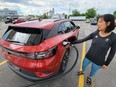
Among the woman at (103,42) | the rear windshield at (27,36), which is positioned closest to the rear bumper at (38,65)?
the rear windshield at (27,36)

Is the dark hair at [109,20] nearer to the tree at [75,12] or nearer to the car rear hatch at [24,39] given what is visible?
the car rear hatch at [24,39]

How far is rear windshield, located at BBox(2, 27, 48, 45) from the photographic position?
2.98m

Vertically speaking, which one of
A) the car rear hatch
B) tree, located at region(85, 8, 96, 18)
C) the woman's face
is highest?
the woman's face

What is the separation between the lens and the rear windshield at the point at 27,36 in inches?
117

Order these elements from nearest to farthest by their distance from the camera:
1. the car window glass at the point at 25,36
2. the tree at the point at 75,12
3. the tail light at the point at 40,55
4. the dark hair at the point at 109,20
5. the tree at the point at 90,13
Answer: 1. the dark hair at the point at 109,20
2. the tail light at the point at 40,55
3. the car window glass at the point at 25,36
4. the tree at the point at 90,13
5. the tree at the point at 75,12

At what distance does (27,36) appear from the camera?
309 centimetres

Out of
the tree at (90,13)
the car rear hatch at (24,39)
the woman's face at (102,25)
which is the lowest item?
the tree at (90,13)

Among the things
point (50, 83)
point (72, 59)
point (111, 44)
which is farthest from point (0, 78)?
point (111, 44)

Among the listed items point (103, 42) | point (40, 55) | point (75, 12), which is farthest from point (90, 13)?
point (40, 55)

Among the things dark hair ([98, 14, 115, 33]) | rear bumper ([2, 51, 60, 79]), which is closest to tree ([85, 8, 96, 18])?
dark hair ([98, 14, 115, 33])

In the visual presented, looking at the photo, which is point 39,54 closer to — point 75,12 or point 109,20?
point 109,20

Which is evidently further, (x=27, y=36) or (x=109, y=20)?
(x=27, y=36)

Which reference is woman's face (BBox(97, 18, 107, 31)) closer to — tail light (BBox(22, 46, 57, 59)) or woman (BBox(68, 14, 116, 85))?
woman (BBox(68, 14, 116, 85))

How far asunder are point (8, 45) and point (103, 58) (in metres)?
2.19
